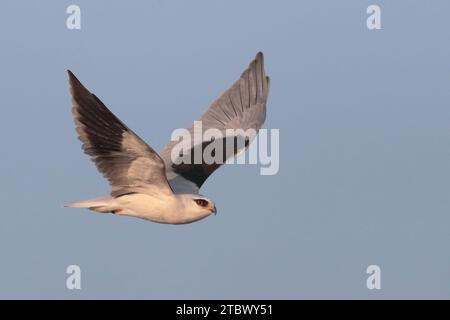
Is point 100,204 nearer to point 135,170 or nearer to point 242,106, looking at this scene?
point 135,170

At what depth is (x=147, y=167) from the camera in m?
12.3

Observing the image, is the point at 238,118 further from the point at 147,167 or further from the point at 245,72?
the point at 147,167

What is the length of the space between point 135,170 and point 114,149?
46cm

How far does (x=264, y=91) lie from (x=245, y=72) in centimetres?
43

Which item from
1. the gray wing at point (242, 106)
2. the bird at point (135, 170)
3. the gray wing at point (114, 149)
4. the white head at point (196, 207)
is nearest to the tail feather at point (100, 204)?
the bird at point (135, 170)

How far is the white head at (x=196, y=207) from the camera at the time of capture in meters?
12.9

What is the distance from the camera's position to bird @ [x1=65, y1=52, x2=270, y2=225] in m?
11.7

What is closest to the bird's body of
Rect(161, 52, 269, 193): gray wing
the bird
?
the bird

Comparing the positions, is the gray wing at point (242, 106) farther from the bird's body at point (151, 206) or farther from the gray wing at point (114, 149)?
the gray wing at point (114, 149)

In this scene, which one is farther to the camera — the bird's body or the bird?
the bird's body

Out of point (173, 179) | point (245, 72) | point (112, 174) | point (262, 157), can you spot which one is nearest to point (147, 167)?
point (112, 174)

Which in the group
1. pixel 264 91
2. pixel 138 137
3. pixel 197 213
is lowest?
pixel 197 213

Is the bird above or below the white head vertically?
above

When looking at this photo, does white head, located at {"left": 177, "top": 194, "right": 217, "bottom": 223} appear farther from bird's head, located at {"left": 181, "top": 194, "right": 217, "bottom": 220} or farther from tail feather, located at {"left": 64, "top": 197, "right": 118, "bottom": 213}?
tail feather, located at {"left": 64, "top": 197, "right": 118, "bottom": 213}
